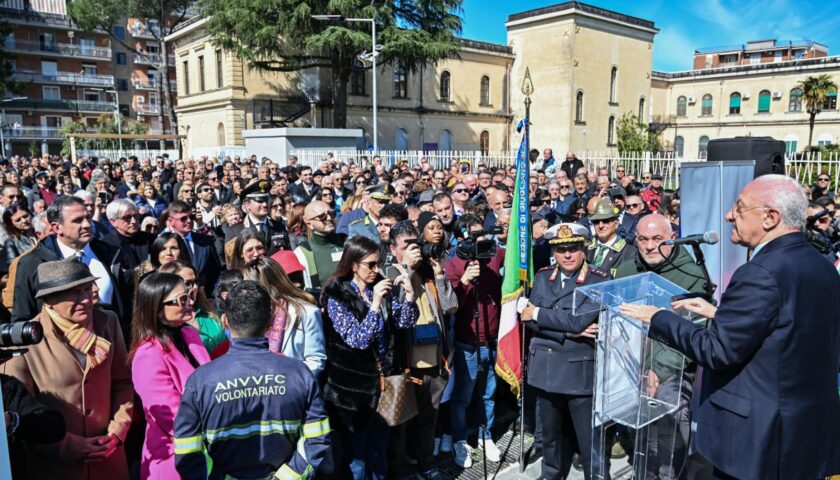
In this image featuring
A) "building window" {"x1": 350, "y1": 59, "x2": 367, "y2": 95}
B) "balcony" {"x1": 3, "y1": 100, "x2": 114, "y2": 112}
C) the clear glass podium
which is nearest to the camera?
the clear glass podium

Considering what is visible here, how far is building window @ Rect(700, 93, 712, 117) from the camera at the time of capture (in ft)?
171

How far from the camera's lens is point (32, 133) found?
52969mm

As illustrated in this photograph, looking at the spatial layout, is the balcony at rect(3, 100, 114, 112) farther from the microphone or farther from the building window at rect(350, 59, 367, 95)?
the microphone

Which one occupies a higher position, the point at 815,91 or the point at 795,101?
the point at 815,91

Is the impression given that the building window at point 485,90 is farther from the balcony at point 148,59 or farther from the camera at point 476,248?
the camera at point 476,248

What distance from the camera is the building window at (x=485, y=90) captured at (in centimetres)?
4388

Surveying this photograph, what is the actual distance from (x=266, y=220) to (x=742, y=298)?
5.17 m

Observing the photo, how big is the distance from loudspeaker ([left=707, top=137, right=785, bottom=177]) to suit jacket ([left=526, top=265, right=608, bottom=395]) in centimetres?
204

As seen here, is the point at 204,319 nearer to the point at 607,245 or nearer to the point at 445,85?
the point at 607,245

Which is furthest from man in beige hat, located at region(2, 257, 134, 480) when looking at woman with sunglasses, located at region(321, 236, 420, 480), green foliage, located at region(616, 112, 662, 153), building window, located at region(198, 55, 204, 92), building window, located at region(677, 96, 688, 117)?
building window, located at region(677, 96, 688, 117)

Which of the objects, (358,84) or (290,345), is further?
(358,84)

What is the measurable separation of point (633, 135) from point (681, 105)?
1490 centimetres

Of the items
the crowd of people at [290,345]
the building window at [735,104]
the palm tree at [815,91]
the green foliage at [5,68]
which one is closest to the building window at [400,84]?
the green foliage at [5,68]

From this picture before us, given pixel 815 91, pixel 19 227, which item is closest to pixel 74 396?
pixel 19 227
